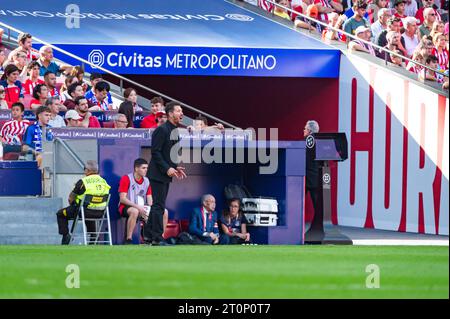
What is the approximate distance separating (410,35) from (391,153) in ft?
9.30

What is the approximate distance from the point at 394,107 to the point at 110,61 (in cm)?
535

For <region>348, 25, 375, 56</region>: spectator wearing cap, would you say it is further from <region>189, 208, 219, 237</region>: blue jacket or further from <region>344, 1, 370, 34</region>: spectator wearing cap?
<region>189, 208, 219, 237</region>: blue jacket

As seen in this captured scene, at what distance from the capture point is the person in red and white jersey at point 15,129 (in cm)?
2125

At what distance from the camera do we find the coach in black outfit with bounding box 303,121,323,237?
67.4 ft

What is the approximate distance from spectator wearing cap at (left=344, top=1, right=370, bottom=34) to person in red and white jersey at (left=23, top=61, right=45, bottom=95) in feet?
21.4

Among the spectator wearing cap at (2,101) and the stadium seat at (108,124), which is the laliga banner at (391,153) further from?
the spectator wearing cap at (2,101)

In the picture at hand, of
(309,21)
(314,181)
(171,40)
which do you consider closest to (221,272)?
(314,181)

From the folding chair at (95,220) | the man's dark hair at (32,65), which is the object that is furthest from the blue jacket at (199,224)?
the man's dark hair at (32,65)

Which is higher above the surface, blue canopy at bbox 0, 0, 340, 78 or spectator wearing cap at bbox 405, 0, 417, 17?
spectator wearing cap at bbox 405, 0, 417, 17

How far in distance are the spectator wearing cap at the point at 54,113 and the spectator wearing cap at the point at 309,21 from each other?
279 inches

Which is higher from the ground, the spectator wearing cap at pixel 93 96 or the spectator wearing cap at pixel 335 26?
the spectator wearing cap at pixel 335 26

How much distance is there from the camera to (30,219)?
19734mm

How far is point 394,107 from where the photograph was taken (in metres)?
24.9

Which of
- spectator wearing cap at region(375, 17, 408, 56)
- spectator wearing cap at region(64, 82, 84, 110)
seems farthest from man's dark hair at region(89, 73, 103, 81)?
spectator wearing cap at region(375, 17, 408, 56)
